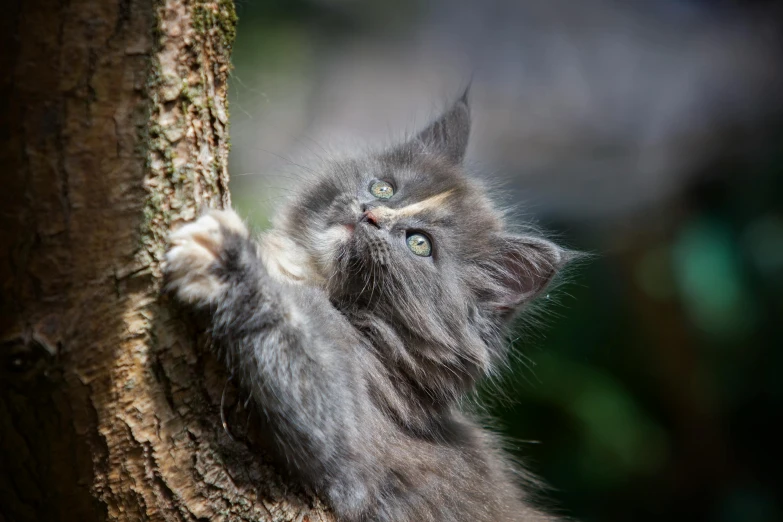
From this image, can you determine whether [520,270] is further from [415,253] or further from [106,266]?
[106,266]

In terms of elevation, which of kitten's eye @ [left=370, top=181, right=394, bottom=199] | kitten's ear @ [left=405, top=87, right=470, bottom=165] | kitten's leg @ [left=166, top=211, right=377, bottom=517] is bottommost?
kitten's leg @ [left=166, top=211, right=377, bottom=517]

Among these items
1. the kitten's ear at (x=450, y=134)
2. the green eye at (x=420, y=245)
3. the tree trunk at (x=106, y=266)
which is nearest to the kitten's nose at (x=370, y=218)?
the green eye at (x=420, y=245)

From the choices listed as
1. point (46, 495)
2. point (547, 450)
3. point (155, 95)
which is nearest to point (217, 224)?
point (155, 95)

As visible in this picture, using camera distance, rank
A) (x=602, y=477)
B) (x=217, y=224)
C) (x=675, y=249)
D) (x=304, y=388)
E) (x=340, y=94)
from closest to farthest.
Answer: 1. (x=217, y=224)
2. (x=304, y=388)
3. (x=602, y=477)
4. (x=675, y=249)
5. (x=340, y=94)

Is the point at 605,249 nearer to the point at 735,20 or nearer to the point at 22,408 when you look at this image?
the point at 735,20

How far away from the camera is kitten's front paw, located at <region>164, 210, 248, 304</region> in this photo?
1.73 m

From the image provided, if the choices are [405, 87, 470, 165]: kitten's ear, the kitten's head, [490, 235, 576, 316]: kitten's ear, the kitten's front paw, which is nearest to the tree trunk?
the kitten's front paw

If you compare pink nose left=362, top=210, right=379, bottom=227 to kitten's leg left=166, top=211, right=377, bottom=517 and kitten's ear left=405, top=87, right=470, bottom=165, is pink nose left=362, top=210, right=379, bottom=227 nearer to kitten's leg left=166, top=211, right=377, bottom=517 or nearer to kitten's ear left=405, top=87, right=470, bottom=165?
kitten's leg left=166, top=211, right=377, bottom=517

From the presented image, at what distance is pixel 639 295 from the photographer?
623cm

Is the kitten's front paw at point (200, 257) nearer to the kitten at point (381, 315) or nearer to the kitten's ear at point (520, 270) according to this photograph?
the kitten at point (381, 315)

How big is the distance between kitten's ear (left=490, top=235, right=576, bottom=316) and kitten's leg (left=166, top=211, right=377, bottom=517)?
0.99 meters

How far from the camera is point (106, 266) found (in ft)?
5.20

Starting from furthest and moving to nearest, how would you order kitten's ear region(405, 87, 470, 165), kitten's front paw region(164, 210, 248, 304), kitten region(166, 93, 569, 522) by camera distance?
kitten's ear region(405, 87, 470, 165) → kitten region(166, 93, 569, 522) → kitten's front paw region(164, 210, 248, 304)

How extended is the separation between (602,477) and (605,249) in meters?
2.11
